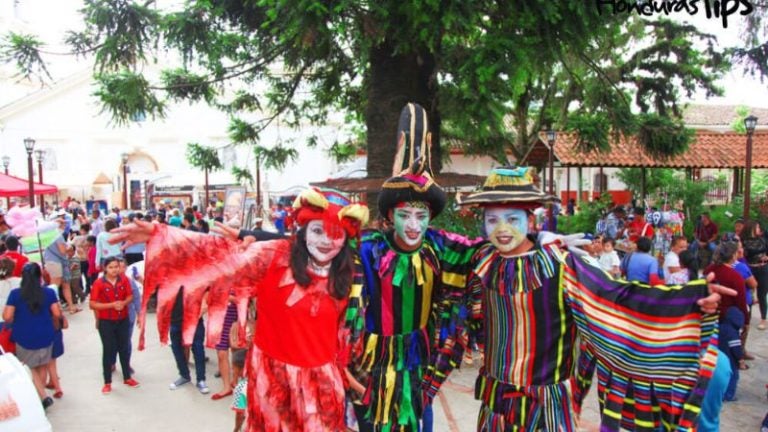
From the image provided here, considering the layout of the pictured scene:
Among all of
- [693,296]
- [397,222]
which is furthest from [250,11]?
[693,296]

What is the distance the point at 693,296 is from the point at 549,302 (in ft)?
2.19

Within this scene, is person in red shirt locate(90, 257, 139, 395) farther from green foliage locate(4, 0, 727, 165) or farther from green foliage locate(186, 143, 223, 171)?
green foliage locate(186, 143, 223, 171)

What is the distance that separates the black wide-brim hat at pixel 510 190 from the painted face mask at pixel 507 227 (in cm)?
6

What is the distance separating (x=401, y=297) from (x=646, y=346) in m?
1.29

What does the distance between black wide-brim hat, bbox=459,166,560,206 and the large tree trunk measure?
459 cm

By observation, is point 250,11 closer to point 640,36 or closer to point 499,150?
point 499,150

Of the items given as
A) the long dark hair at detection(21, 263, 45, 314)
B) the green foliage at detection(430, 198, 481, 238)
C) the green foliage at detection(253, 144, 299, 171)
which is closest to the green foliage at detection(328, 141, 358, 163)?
the green foliage at detection(253, 144, 299, 171)

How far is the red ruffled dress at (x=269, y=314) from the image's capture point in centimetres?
300

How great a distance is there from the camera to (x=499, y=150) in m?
12.4

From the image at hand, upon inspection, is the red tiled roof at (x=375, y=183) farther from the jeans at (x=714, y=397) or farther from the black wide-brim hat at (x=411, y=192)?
the jeans at (x=714, y=397)

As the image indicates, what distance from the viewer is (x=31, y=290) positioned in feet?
17.1

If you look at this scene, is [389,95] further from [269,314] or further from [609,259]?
[269,314]

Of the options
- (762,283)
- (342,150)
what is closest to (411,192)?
(762,283)

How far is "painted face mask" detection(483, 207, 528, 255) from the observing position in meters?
3.06
